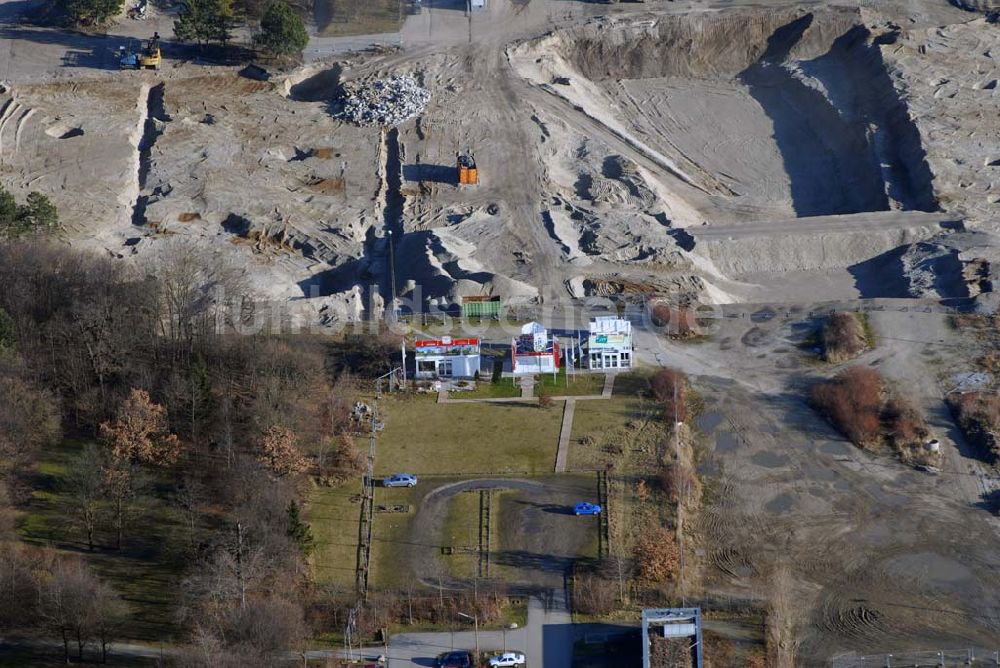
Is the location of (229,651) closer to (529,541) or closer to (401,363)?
(529,541)

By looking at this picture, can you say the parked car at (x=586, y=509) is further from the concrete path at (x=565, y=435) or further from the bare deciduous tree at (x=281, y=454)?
the bare deciduous tree at (x=281, y=454)

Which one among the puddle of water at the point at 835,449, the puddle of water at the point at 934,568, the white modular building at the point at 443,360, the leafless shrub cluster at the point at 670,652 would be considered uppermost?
the white modular building at the point at 443,360

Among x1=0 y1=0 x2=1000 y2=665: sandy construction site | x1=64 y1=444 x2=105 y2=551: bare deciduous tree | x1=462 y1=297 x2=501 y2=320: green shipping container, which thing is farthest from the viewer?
x1=462 y1=297 x2=501 y2=320: green shipping container

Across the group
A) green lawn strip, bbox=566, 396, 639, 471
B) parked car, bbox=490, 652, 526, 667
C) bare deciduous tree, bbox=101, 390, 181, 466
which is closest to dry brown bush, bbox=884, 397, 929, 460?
green lawn strip, bbox=566, 396, 639, 471

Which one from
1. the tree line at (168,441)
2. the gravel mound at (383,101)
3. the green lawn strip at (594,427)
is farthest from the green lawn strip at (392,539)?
the gravel mound at (383,101)

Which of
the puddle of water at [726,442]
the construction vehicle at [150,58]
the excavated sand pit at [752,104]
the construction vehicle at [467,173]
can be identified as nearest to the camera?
the puddle of water at [726,442]

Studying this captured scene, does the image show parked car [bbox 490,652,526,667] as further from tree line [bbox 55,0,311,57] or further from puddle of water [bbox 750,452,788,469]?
tree line [bbox 55,0,311,57]
